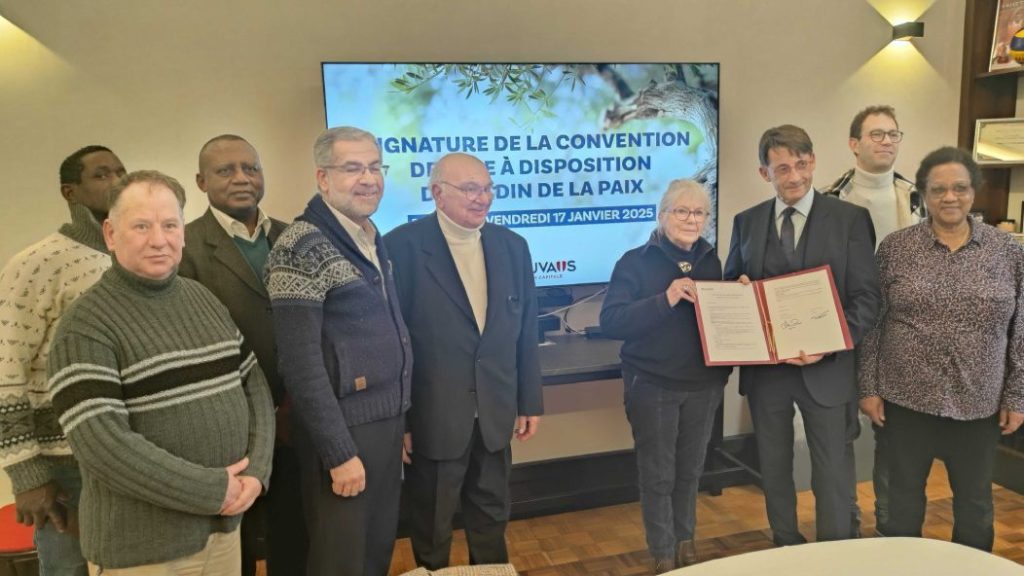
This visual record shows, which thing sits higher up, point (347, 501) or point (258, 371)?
point (258, 371)

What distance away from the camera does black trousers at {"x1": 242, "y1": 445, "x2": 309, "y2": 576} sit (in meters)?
2.00

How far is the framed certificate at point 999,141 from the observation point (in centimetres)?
→ 347

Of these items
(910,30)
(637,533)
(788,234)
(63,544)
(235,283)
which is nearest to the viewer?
(63,544)

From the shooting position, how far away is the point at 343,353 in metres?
1.71

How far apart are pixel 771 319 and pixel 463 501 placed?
1159 mm

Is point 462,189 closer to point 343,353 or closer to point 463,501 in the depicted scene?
point 343,353

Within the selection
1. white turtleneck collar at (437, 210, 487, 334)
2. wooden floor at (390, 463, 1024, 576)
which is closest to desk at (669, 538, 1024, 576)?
white turtleneck collar at (437, 210, 487, 334)

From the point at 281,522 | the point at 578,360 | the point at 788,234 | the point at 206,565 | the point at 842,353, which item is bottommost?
the point at 281,522

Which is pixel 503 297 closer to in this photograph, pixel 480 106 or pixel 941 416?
pixel 480 106

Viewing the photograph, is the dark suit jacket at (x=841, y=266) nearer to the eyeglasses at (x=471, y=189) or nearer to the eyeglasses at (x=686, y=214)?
the eyeglasses at (x=686, y=214)

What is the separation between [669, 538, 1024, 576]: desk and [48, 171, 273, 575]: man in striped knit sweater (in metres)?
1.02

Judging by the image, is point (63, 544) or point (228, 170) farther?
point (228, 170)

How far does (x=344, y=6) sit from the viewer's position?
2.80 meters

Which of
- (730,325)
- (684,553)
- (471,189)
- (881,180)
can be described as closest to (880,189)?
(881,180)
